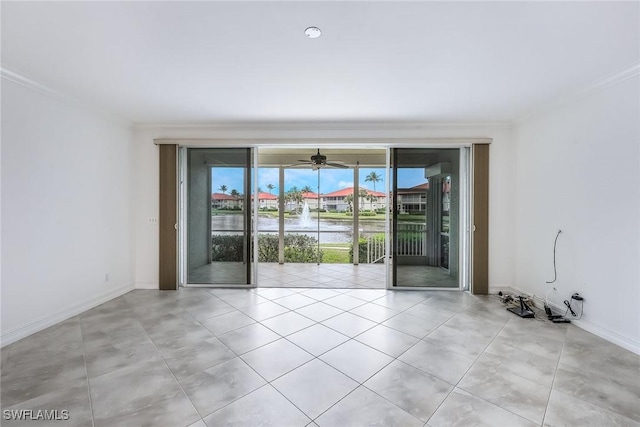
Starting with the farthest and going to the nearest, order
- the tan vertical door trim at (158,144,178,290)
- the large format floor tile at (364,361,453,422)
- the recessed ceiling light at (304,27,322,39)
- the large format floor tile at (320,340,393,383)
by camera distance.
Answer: the tan vertical door trim at (158,144,178,290) < the large format floor tile at (320,340,393,383) < the recessed ceiling light at (304,27,322,39) < the large format floor tile at (364,361,453,422)

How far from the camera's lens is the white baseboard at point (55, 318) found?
261 cm

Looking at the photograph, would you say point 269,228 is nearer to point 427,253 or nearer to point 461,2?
point 427,253

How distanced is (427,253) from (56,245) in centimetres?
508

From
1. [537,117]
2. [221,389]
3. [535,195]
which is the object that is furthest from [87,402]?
[537,117]

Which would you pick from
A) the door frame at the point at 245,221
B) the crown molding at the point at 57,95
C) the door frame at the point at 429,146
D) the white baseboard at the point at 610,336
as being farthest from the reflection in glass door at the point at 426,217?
the crown molding at the point at 57,95

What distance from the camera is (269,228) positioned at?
694cm

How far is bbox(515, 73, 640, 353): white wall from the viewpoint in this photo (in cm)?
256

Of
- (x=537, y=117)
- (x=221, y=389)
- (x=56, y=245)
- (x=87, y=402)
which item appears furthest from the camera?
(x=537, y=117)

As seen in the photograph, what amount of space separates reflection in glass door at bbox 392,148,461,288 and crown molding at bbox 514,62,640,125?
1.13 metres

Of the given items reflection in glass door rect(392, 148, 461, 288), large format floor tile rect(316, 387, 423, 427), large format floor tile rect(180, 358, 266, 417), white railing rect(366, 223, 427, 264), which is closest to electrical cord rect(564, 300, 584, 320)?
reflection in glass door rect(392, 148, 461, 288)

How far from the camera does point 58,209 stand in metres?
3.09

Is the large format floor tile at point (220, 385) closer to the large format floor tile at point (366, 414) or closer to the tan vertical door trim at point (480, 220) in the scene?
the large format floor tile at point (366, 414)

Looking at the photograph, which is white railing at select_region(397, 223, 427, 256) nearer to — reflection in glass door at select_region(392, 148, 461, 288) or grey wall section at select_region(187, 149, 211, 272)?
reflection in glass door at select_region(392, 148, 461, 288)

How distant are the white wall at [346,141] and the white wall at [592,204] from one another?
Answer: 13.2 inches
